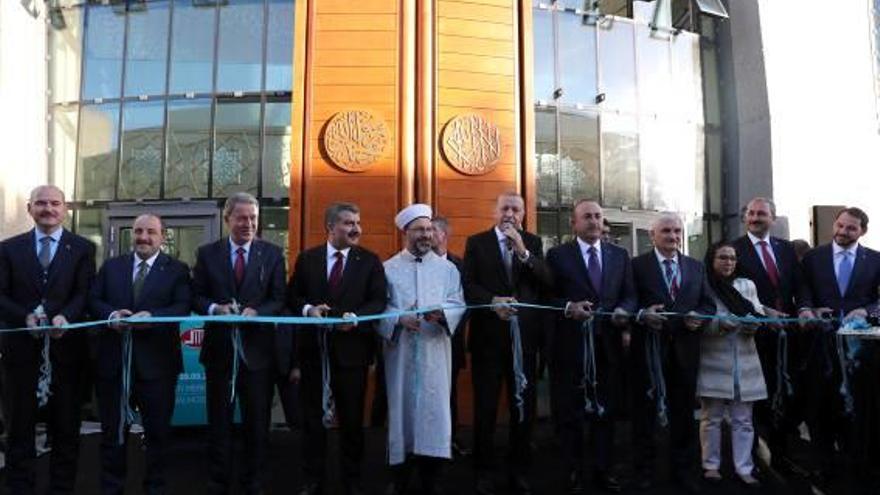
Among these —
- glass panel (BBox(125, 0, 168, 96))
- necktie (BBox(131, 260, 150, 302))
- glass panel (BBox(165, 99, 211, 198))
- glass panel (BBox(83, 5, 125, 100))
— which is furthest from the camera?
glass panel (BBox(83, 5, 125, 100))

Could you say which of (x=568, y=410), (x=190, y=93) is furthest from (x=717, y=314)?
(x=190, y=93)

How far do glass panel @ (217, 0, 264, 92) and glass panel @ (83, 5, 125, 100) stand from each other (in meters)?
1.28

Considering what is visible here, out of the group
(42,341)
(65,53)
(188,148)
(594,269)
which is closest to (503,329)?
(594,269)

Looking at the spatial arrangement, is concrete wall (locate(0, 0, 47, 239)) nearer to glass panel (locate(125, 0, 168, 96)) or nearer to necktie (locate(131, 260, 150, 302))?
glass panel (locate(125, 0, 168, 96))

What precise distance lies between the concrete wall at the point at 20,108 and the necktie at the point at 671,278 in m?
6.93

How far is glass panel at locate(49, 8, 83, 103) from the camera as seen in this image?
29.3 feet

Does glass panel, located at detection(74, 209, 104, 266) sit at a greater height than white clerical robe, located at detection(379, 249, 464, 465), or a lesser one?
greater

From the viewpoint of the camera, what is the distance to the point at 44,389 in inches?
155

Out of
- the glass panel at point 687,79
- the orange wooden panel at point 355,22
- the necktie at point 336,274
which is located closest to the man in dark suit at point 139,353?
the necktie at point 336,274

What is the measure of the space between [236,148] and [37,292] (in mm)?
4696

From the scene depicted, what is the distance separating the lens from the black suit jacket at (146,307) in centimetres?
401

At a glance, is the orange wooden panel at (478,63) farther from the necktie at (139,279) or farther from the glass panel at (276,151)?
the necktie at (139,279)

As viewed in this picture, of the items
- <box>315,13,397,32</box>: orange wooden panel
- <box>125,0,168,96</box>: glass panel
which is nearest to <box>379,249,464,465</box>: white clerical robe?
<box>315,13,397,32</box>: orange wooden panel

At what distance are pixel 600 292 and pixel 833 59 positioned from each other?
21.3ft
